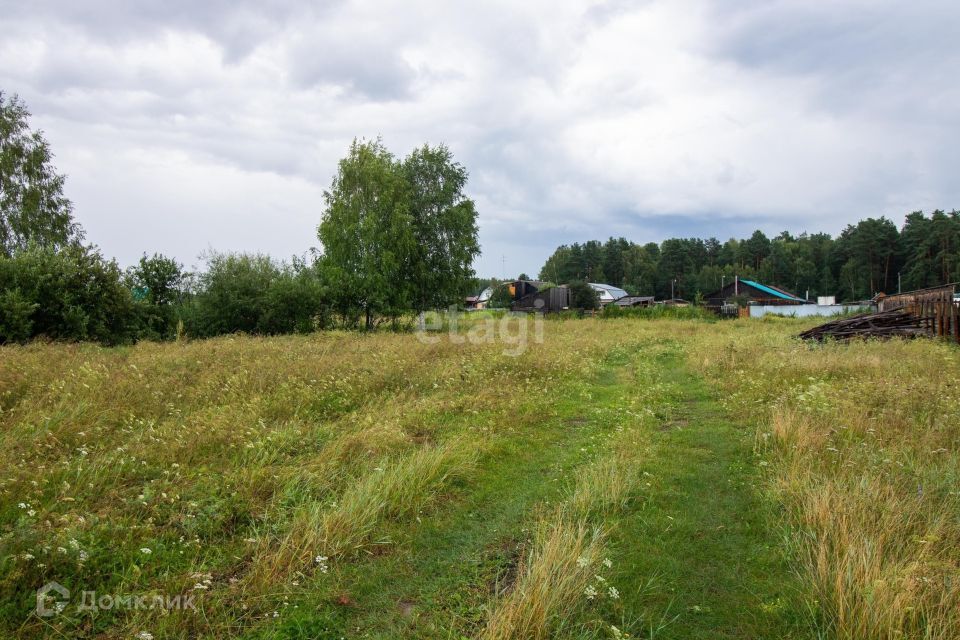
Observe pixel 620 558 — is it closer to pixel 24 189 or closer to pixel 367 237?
pixel 367 237

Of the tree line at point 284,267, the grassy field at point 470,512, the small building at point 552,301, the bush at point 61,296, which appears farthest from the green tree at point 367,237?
the small building at point 552,301

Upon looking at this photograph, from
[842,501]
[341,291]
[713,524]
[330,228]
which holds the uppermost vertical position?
[330,228]

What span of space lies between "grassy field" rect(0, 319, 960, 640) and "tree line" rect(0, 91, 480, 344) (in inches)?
377

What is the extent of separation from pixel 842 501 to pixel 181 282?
24344 millimetres

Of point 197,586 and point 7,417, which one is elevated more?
point 7,417

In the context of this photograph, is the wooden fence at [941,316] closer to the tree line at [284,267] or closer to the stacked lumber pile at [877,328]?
the stacked lumber pile at [877,328]

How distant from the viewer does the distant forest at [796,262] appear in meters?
59.8

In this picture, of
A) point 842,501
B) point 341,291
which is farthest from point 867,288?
point 842,501

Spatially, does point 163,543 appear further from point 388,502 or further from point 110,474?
point 388,502

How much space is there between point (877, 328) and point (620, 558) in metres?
18.0

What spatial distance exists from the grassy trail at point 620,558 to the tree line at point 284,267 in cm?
1700

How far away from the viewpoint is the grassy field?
122 inches

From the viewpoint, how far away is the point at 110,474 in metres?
4.75

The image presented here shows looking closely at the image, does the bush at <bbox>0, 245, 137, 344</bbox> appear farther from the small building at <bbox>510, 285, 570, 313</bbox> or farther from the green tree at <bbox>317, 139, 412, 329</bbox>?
the small building at <bbox>510, 285, 570, 313</bbox>
